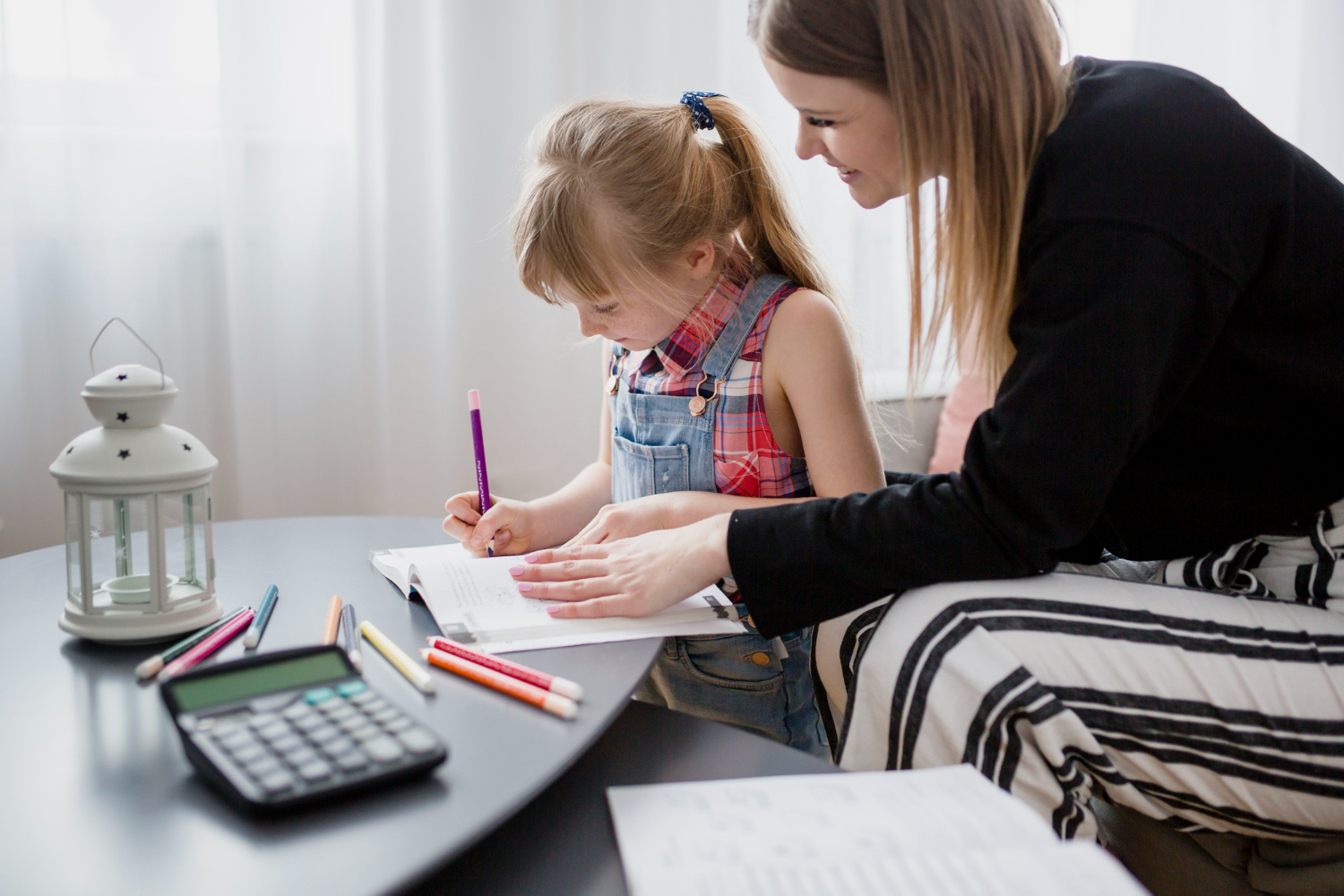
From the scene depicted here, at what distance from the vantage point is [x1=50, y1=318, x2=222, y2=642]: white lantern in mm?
622

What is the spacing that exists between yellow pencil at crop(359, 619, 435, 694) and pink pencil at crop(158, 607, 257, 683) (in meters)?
0.08

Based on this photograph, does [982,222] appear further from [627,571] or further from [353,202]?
[353,202]

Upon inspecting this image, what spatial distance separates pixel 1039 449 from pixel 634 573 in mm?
283

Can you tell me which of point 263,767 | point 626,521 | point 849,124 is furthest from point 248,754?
point 849,124

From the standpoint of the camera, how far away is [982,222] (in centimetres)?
70

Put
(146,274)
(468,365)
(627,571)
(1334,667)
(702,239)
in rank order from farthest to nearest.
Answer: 1. (468,365)
2. (146,274)
3. (702,239)
4. (627,571)
5. (1334,667)

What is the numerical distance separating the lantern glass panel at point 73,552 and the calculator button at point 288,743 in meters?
0.26

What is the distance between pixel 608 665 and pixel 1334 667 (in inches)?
17.4

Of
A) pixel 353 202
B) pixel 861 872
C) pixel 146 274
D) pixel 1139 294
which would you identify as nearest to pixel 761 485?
pixel 1139 294

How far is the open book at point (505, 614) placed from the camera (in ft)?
2.14

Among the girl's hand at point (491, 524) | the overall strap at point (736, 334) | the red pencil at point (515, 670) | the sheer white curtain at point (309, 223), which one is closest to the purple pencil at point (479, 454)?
the girl's hand at point (491, 524)

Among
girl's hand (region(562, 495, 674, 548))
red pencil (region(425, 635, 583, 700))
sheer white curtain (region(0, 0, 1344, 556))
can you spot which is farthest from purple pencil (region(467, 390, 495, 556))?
sheer white curtain (region(0, 0, 1344, 556))

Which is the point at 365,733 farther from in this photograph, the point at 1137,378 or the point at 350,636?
the point at 1137,378

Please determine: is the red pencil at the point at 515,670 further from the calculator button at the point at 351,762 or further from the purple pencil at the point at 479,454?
the purple pencil at the point at 479,454
